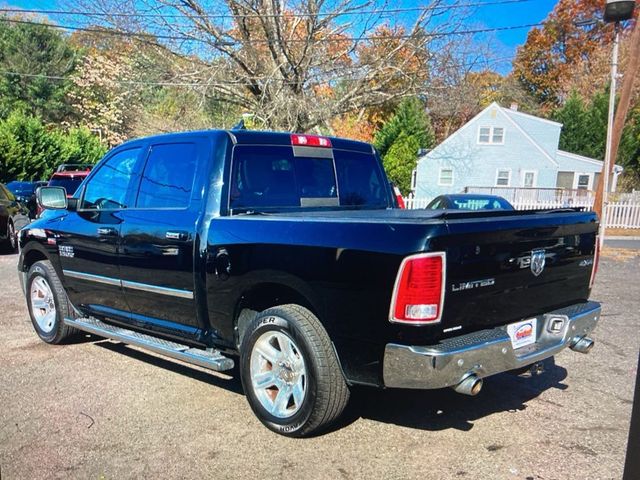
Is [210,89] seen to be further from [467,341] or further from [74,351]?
[467,341]

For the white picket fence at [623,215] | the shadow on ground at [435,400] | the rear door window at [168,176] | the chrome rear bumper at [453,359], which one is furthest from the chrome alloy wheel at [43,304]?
the white picket fence at [623,215]

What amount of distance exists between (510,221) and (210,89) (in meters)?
19.0

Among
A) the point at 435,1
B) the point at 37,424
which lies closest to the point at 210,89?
the point at 435,1

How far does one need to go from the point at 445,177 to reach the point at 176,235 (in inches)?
1245

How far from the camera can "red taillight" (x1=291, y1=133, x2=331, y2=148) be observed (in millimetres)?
4543

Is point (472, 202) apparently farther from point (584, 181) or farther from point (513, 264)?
point (584, 181)

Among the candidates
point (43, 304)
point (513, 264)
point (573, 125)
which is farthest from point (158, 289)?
point (573, 125)

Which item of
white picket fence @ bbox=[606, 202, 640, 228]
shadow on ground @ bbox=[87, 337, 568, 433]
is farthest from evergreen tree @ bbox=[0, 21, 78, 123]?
shadow on ground @ bbox=[87, 337, 568, 433]

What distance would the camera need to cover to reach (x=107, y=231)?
4.74m

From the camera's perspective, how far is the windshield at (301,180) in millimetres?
4195

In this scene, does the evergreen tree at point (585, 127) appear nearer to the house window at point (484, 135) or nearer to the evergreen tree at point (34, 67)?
the house window at point (484, 135)

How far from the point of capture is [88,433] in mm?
3629

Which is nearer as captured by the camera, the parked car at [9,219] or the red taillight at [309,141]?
the red taillight at [309,141]

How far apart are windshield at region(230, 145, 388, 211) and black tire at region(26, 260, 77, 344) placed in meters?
2.51
